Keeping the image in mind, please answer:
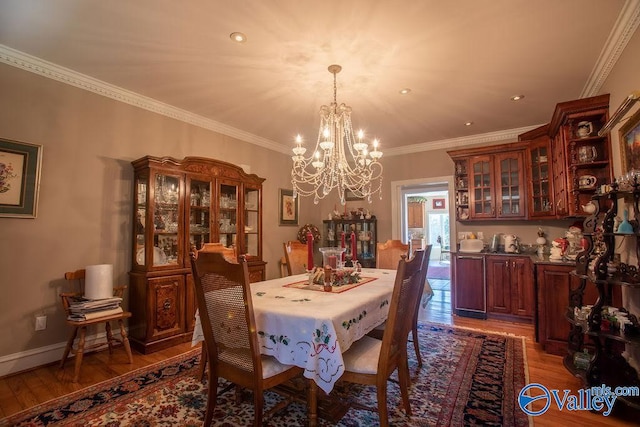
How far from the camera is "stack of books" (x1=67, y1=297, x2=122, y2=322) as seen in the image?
2.56m

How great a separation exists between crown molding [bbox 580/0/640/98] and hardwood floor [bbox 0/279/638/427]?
2522 millimetres

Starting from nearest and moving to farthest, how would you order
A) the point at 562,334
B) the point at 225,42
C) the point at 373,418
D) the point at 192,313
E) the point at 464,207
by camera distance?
the point at 373,418 < the point at 225,42 < the point at 562,334 < the point at 192,313 < the point at 464,207

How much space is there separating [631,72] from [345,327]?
2.73 metres

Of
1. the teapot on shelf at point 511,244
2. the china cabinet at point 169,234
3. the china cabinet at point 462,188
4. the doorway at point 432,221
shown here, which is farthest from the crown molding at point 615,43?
the doorway at point 432,221

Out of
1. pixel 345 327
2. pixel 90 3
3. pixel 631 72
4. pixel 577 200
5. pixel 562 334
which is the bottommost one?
pixel 562 334

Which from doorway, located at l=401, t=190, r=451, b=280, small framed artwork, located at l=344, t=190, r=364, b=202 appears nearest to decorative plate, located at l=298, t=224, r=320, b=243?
small framed artwork, located at l=344, t=190, r=364, b=202

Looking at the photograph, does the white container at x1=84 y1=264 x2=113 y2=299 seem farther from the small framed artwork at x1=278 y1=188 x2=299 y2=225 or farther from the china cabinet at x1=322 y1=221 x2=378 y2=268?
the china cabinet at x1=322 y1=221 x2=378 y2=268

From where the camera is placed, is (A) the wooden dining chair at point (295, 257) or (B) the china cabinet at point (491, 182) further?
(B) the china cabinet at point (491, 182)

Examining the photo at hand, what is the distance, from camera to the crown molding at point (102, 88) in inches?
101

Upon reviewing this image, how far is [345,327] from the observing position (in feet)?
5.38

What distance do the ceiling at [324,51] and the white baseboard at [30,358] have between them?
2.42 m

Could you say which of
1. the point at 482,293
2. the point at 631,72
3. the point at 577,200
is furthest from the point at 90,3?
the point at 482,293

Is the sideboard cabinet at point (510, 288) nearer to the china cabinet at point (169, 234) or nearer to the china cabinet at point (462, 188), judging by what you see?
the china cabinet at point (462, 188)

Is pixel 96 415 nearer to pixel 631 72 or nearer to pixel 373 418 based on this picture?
pixel 373 418
